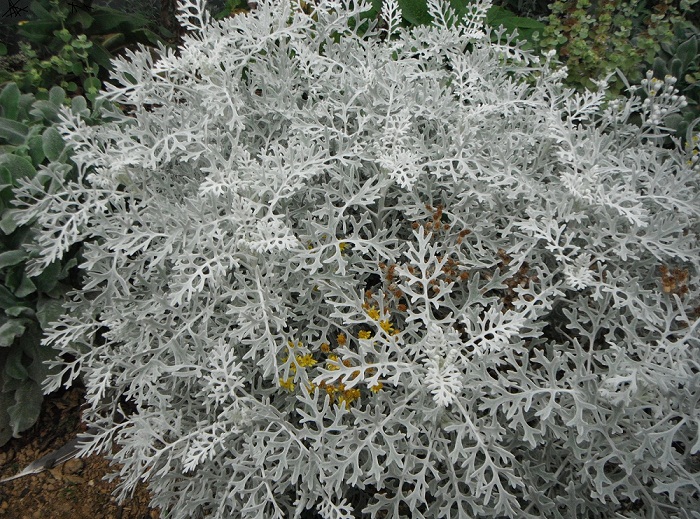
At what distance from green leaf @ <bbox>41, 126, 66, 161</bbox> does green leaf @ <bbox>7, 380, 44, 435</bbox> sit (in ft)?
3.15

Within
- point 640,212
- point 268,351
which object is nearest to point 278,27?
point 268,351

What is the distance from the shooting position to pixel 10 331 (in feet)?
7.64

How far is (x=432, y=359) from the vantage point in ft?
5.73

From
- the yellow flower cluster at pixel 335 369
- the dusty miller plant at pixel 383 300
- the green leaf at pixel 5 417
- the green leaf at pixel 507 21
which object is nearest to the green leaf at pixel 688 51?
the green leaf at pixel 507 21

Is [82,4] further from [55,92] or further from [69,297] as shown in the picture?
[69,297]

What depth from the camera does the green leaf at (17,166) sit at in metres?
2.43

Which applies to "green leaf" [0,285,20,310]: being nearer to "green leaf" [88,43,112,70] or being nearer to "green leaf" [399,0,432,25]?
"green leaf" [88,43,112,70]

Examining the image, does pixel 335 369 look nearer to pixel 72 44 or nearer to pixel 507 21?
pixel 507 21

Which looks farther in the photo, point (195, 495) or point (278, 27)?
point (278, 27)

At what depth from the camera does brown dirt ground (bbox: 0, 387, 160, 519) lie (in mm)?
2346

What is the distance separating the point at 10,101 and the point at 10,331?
1.14 metres

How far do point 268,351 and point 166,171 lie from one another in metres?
0.97

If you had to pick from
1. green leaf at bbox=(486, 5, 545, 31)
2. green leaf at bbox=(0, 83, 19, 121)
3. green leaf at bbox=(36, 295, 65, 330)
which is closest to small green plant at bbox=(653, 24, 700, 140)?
green leaf at bbox=(486, 5, 545, 31)

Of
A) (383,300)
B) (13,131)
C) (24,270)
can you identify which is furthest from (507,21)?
(24,270)
